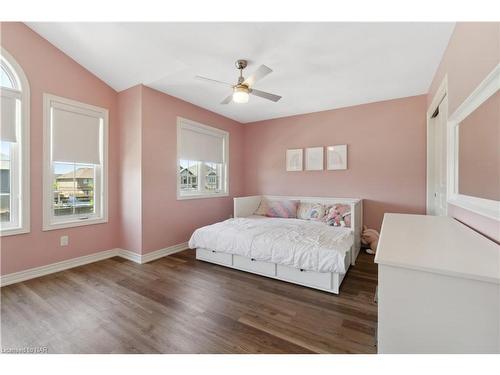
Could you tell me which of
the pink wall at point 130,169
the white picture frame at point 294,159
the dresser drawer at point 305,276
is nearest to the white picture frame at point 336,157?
the white picture frame at point 294,159

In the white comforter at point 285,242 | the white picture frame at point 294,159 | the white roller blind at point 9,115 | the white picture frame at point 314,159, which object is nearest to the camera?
the white comforter at point 285,242

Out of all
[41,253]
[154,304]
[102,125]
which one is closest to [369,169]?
[154,304]

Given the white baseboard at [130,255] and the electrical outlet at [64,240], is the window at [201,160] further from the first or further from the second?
the electrical outlet at [64,240]

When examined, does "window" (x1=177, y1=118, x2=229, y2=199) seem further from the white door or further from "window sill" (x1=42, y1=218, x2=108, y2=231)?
the white door

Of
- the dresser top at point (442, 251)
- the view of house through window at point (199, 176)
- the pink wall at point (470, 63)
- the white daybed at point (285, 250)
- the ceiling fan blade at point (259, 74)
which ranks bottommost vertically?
the white daybed at point (285, 250)

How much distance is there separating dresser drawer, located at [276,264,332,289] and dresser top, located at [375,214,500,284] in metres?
0.94

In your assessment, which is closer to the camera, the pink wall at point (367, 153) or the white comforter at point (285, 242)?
the white comforter at point (285, 242)

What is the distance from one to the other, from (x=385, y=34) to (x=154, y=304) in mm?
3119

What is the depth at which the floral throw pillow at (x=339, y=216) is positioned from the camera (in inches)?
124

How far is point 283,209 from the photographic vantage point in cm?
387

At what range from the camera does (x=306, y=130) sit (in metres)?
4.06

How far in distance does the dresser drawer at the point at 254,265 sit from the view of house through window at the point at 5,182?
2.52m

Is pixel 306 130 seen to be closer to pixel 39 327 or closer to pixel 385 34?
pixel 385 34

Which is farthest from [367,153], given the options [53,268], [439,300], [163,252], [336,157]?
[53,268]
